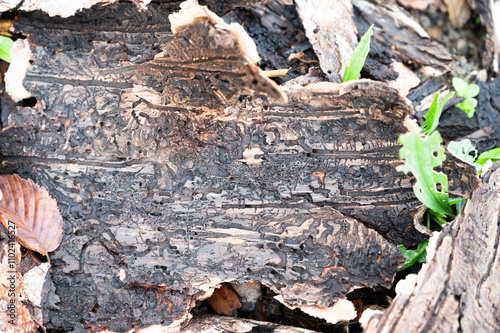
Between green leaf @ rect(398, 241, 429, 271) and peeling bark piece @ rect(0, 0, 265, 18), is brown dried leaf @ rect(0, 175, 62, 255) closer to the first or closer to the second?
peeling bark piece @ rect(0, 0, 265, 18)

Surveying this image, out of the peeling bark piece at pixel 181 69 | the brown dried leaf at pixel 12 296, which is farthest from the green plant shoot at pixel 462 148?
→ the brown dried leaf at pixel 12 296

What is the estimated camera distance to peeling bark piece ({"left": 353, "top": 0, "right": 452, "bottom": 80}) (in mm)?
2414

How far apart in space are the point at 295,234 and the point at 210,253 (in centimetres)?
43

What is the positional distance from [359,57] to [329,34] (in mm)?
393

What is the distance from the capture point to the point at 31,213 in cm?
183

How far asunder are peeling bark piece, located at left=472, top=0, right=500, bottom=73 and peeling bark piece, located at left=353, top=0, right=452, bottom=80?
1.29ft

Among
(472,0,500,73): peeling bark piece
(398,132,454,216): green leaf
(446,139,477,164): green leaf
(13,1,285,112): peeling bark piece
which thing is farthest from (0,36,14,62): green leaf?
(472,0,500,73): peeling bark piece

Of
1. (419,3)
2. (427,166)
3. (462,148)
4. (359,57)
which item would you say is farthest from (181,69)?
(419,3)

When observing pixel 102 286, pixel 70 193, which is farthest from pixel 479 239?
pixel 70 193

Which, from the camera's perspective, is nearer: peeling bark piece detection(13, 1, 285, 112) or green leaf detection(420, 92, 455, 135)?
peeling bark piece detection(13, 1, 285, 112)

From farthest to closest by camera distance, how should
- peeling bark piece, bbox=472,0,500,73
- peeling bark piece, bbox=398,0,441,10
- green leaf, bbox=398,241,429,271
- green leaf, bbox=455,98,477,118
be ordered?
peeling bark piece, bbox=398,0,441,10 < peeling bark piece, bbox=472,0,500,73 < green leaf, bbox=455,98,477,118 < green leaf, bbox=398,241,429,271

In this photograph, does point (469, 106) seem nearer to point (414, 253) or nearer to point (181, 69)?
point (414, 253)

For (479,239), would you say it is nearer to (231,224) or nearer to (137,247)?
(231,224)

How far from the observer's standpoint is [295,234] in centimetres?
176
